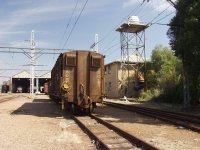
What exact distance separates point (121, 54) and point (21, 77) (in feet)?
206

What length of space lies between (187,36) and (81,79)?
6.28m

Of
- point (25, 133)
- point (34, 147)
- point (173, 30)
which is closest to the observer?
point (34, 147)

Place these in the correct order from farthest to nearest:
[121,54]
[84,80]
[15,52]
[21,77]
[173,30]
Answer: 1. [21,77]
2. [15,52]
3. [121,54]
4. [173,30]
5. [84,80]

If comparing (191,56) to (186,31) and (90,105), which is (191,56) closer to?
(186,31)

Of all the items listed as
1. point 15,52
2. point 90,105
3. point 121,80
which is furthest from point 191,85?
point 15,52

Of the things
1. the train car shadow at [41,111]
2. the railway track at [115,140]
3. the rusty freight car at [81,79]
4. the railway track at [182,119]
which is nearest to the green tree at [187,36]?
the railway track at [182,119]

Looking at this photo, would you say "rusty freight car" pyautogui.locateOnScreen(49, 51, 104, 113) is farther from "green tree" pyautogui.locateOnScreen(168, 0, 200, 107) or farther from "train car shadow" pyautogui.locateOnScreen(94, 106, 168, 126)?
"green tree" pyautogui.locateOnScreen(168, 0, 200, 107)

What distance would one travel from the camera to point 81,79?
21.0 m

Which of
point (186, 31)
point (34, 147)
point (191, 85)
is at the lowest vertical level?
point (34, 147)

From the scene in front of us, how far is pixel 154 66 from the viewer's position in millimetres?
58188

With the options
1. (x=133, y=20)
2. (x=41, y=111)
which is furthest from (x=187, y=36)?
(x=133, y=20)

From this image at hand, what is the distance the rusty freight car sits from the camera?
2066cm

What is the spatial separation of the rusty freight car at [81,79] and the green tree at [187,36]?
4728 millimetres

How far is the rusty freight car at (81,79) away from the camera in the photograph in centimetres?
2066
